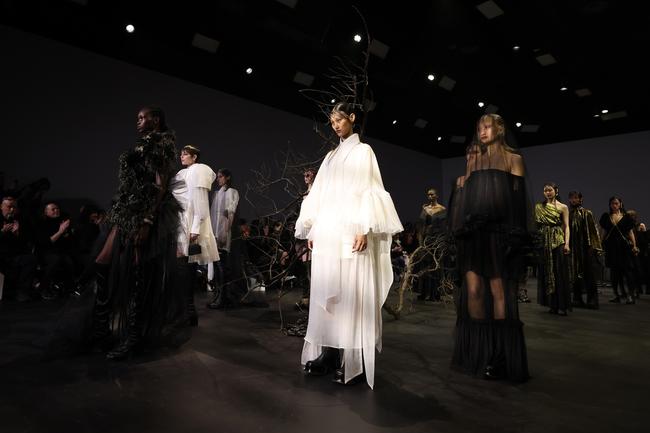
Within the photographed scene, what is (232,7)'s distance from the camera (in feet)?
20.9

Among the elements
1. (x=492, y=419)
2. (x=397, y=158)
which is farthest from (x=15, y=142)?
(x=397, y=158)

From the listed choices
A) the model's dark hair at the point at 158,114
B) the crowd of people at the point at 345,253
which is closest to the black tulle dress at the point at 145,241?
the crowd of people at the point at 345,253

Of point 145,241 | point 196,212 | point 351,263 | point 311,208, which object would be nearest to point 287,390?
point 351,263

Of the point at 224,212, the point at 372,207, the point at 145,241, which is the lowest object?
the point at 145,241

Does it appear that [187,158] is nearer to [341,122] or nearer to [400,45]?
[341,122]

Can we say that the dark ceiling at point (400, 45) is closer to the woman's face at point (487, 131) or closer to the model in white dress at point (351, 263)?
the woman's face at point (487, 131)

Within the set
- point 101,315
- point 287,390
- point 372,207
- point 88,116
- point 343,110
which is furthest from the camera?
point 88,116

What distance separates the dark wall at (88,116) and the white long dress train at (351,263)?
5.69 m

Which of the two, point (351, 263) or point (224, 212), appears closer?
point (351, 263)

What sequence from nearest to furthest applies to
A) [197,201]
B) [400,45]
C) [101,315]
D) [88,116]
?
[101,315] < [197,201] < [88,116] < [400,45]

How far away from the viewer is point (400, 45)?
309 inches

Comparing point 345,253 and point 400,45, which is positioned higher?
point 400,45

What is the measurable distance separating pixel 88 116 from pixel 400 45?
5650mm

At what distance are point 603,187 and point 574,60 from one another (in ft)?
15.2
